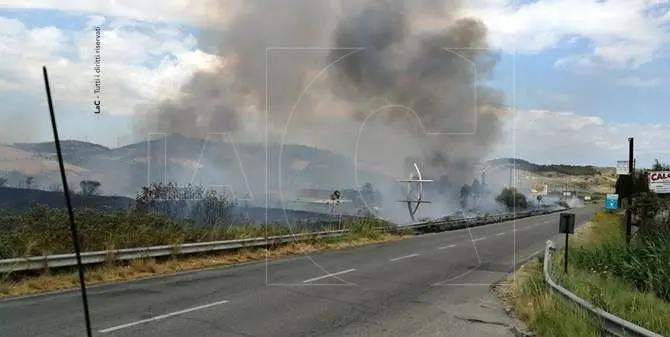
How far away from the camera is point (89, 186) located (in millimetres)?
20609

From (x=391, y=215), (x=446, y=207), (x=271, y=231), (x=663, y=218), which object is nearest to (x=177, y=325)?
(x=271, y=231)

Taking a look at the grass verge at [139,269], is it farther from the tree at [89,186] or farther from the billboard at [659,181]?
the billboard at [659,181]

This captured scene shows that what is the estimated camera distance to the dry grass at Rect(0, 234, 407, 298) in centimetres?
1179

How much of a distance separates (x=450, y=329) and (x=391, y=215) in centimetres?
2178

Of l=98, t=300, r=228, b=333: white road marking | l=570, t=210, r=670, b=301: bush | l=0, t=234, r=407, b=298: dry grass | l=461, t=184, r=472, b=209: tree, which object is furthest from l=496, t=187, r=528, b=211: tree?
l=98, t=300, r=228, b=333: white road marking

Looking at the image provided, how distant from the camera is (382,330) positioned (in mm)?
8703

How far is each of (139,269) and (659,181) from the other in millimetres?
34448

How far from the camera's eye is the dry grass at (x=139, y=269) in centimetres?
A: 1179

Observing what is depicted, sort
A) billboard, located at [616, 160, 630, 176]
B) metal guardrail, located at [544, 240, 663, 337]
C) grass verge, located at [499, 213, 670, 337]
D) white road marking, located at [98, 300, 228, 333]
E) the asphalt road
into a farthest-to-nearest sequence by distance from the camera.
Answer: billboard, located at [616, 160, 630, 176] → the asphalt road → white road marking, located at [98, 300, 228, 333] → grass verge, located at [499, 213, 670, 337] → metal guardrail, located at [544, 240, 663, 337]

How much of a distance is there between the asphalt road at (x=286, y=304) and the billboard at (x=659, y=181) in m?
24.4

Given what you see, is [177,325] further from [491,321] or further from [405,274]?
[405,274]

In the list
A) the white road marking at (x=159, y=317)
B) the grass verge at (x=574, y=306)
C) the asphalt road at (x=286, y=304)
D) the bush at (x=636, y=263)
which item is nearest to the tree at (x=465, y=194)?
the bush at (x=636, y=263)

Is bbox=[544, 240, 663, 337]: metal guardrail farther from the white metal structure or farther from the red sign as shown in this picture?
the red sign

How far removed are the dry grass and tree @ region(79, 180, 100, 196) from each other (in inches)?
183
